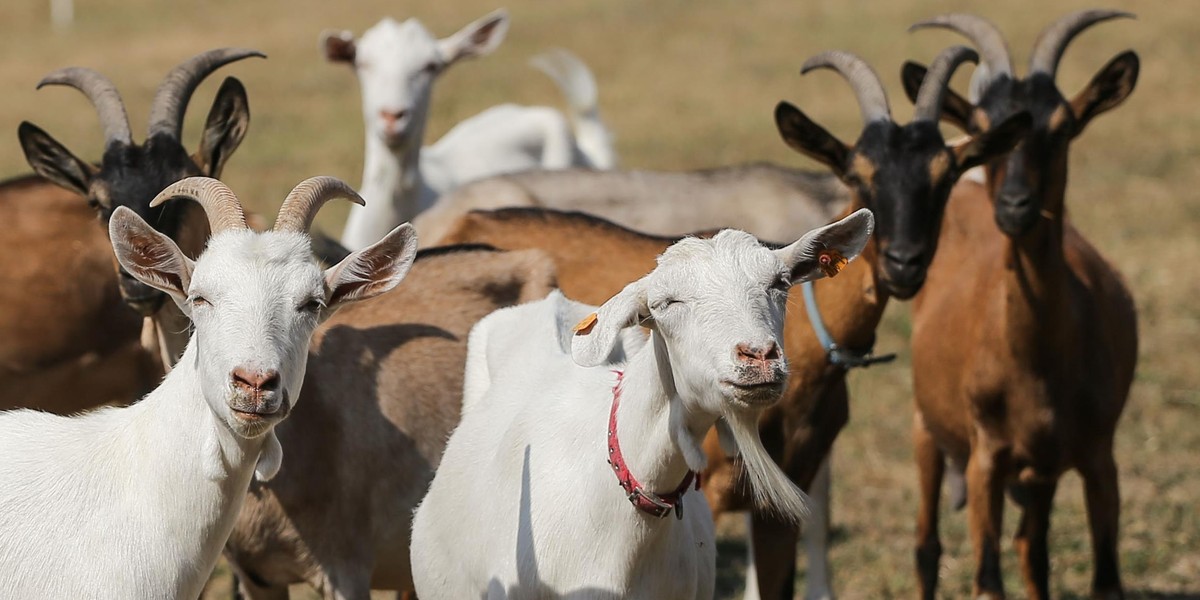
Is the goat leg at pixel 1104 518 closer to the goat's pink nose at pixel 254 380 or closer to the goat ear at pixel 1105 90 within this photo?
the goat ear at pixel 1105 90

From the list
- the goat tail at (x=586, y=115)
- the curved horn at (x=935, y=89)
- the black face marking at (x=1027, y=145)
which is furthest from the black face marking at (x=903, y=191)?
the goat tail at (x=586, y=115)

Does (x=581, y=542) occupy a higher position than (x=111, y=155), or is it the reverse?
(x=111, y=155)

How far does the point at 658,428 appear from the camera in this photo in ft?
13.3

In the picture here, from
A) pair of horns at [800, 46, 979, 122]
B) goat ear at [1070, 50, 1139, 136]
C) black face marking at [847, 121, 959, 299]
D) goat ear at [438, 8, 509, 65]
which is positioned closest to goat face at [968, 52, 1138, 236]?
goat ear at [1070, 50, 1139, 136]

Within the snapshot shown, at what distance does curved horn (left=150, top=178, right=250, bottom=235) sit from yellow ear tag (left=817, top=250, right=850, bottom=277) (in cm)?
145

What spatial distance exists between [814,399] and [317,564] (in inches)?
75.5

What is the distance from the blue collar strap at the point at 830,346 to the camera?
5859 millimetres

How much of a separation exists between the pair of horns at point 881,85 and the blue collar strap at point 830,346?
0.71m

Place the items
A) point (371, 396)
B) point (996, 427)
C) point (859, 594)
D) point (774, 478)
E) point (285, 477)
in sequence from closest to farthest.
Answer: point (774, 478), point (285, 477), point (371, 396), point (996, 427), point (859, 594)

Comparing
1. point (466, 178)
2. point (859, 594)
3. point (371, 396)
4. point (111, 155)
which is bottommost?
point (859, 594)

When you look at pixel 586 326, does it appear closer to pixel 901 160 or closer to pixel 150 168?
pixel 901 160

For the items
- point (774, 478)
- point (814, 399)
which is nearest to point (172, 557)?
point (774, 478)

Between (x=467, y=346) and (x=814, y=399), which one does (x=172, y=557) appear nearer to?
(x=467, y=346)

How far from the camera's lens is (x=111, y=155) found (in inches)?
224
